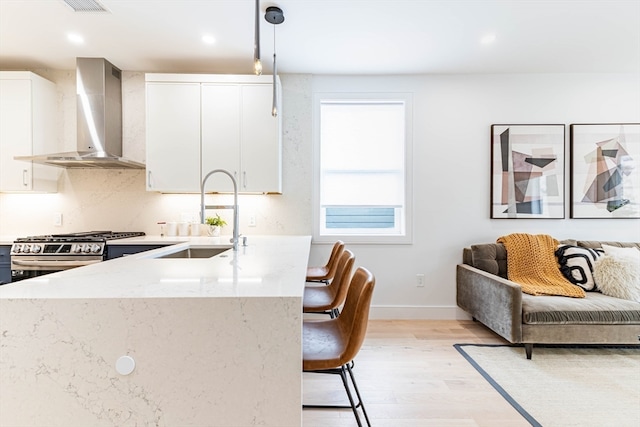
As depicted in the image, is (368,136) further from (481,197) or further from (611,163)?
(611,163)

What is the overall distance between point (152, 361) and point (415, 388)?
180 cm

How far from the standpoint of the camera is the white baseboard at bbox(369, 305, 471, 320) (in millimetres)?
3529

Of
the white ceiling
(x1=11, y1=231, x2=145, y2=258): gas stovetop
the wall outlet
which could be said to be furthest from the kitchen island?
the wall outlet

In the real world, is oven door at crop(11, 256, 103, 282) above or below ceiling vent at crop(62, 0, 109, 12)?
below

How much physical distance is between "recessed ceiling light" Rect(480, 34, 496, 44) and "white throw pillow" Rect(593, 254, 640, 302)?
2.22 m

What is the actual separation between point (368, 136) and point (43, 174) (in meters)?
3.41

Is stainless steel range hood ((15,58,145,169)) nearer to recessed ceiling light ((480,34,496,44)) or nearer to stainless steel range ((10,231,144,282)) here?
stainless steel range ((10,231,144,282))

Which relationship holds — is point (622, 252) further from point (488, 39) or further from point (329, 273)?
point (329, 273)

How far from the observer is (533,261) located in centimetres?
316

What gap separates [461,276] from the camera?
3.42 meters

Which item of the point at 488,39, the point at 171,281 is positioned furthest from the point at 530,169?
the point at 171,281

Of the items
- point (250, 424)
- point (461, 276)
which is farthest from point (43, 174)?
point (461, 276)

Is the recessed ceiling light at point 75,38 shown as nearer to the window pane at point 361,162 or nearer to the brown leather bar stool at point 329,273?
the window pane at point 361,162

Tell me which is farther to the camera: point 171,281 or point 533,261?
point 533,261
